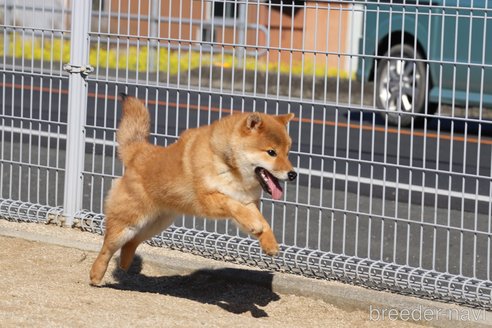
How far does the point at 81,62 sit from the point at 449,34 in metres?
2.76

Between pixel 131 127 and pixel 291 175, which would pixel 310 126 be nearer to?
pixel 131 127

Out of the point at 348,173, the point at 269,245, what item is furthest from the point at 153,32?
the point at 269,245

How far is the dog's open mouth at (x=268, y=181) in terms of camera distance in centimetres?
596

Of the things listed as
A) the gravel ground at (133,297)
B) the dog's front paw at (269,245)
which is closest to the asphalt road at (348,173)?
the gravel ground at (133,297)

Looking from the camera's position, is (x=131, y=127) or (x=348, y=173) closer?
(x=131, y=127)

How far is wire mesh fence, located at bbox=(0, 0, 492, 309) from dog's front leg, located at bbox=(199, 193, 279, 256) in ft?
3.53

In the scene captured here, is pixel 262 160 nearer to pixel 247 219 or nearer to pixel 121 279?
pixel 247 219

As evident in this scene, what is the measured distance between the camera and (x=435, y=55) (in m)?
10.0

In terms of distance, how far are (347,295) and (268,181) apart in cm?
89

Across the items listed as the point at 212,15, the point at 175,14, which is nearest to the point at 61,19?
the point at 175,14

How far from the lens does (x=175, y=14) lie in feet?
28.6

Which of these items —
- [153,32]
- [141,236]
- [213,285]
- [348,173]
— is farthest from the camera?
[153,32]

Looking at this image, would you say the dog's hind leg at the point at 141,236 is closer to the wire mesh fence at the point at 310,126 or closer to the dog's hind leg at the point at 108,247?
the dog's hind leg at the point at 108,247

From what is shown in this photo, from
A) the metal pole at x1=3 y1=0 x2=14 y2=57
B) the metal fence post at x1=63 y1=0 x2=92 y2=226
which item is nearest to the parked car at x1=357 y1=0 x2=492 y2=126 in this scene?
the metal fence post at x1=63 y1=0 x2=92 y2=226
